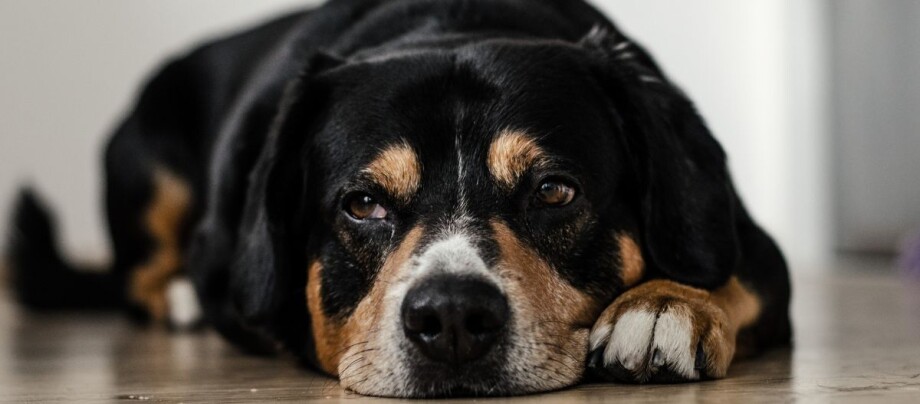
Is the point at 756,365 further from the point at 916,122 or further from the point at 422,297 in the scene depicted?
the point at 916,122

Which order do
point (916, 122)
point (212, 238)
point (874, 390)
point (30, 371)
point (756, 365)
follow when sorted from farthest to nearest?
1. point (916, 122)
2. point (212, 238)
3. point (30, 371)
4. point (756, 365)
5. point (874, 390)

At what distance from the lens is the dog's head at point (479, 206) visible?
7.34ft

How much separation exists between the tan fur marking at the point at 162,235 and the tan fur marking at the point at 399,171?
1.97 metres

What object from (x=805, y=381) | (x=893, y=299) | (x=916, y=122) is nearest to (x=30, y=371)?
(x=805, y=381)

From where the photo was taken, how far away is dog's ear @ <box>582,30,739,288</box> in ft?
8.58

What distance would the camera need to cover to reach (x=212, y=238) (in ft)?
11.3

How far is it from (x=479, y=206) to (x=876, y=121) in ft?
13.7

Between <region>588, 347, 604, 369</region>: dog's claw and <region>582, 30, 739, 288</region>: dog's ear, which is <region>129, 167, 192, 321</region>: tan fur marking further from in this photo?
<region>588, 347, 604, 369</region>: dog's claw

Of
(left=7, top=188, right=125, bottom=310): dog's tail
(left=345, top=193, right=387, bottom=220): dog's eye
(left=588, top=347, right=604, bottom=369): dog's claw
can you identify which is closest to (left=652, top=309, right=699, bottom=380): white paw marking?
(left=588, top=347, right=604, bottom=369): dog's claw

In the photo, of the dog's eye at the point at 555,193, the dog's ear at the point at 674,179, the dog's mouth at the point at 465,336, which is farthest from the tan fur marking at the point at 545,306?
the dog's ear at the point at 674,179

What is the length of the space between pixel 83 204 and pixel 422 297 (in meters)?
6.82

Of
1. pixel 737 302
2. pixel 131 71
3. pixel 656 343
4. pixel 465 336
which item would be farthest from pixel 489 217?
pixel 131 71

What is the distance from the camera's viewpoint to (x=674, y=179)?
2.63 meters

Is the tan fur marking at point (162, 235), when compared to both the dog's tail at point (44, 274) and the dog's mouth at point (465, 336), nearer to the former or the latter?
the dog's tail at point (44, 274)
